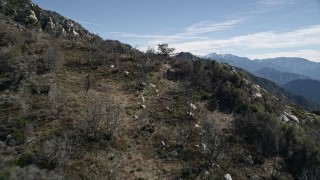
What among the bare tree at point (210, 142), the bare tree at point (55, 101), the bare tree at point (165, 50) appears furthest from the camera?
the bare tree at point (165, 50)

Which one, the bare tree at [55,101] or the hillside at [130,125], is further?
the bare tree at [55,101]

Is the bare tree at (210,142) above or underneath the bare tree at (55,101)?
underneath

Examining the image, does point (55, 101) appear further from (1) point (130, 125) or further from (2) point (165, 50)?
(2) point (165, 50)

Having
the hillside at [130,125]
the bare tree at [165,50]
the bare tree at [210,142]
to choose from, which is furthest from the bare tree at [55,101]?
the bare tree at [165,50]

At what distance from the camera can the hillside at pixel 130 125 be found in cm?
3036

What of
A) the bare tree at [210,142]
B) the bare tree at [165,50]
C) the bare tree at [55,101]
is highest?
the bare tree at [165,50]

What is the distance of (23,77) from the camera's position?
46.5m

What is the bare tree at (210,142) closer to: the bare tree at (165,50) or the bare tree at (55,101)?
the bare tree at (55,101)

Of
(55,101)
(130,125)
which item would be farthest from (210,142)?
(55,101)

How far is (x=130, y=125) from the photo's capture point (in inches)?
1540

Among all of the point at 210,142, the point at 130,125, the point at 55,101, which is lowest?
the point at 210,142

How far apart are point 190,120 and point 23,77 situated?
25114 millimetres

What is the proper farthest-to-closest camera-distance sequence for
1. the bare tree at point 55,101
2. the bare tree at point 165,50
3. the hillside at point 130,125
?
the bare tree at point 165,50 → the bare tree at point 55,101 → the hillside at point 130,125

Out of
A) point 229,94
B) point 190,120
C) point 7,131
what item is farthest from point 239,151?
point 7,131
